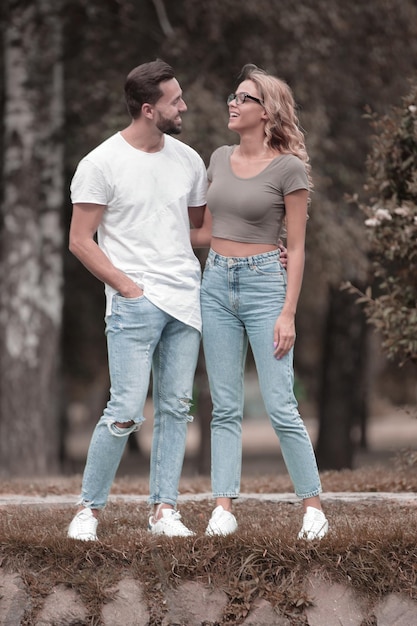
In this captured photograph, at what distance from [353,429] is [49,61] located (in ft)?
24.9

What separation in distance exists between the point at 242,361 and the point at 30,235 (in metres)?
7.89

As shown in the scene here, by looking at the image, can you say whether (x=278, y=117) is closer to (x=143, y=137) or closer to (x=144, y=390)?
(x=143, y=137)

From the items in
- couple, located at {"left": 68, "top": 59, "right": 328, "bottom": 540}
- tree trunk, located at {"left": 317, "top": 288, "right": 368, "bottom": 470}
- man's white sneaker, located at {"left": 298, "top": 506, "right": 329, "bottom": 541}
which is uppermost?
couple, located at {"left": 68, "top": 59, "right": 328, "bottom": 540}

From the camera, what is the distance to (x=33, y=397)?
42.0ft

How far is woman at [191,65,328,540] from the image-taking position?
5.14m

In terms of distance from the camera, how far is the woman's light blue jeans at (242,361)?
17.0 ft

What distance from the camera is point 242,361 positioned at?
538cm

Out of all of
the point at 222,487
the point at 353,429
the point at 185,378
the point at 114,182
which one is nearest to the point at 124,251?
the point at 114,182

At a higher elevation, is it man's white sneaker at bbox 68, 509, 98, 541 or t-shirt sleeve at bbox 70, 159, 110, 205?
t-shirt sleeve at bbox 70, 159, 110, 205

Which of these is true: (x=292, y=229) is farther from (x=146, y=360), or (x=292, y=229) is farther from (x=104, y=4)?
(x=104, y=4)

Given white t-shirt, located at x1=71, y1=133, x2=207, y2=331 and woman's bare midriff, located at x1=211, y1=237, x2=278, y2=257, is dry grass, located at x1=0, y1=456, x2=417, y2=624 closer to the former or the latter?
white t-shirt, located at x1=71, y1=133, x2=207, y2=331

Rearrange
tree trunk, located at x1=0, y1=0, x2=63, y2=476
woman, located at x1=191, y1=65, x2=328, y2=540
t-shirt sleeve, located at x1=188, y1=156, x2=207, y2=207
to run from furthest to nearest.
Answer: tree trunk, located at x1=0, y1=0, x2=63, y2=476
t-shirt sleeve, located at x1=188, y1=156, x2=207, y2=207
woman, located at x1=191, y1=65, x2=328, y2=540

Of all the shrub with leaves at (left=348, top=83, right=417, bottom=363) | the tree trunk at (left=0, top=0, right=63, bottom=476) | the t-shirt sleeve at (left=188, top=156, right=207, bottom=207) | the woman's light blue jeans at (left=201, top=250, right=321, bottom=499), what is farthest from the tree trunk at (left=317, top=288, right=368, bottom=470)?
the woman's light blue jeans at (left=201, top=250, right=321, bottom=499)

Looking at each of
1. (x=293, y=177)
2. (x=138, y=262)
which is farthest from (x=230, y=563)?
(x=293, y=177)
